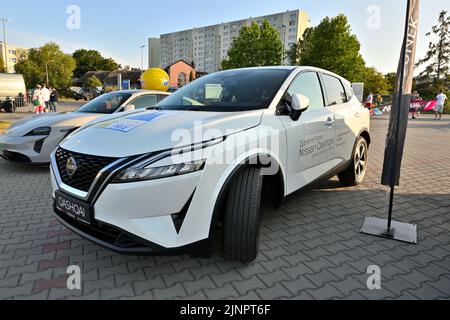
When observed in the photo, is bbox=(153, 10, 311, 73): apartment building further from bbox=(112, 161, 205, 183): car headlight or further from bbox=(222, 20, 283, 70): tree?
bbox=(112, 161, 205, 183): car headlight

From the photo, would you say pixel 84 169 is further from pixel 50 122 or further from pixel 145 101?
pixel 145 101

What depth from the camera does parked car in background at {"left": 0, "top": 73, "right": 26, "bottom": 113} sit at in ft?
66.5

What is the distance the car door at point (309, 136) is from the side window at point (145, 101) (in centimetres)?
352

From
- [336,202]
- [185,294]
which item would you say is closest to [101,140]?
[185,294]

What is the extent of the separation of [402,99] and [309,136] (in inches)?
38.0

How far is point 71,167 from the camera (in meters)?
2.38

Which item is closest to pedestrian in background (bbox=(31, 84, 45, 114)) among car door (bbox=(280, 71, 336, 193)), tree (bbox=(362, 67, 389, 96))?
car door (bbox=(280, 71, 336, 193))

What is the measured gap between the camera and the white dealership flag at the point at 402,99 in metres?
3.13

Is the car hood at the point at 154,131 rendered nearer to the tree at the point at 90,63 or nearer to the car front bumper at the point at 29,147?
the car front bumper at the point at 29,147

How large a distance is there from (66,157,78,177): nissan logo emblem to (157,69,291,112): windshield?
1.16 meters
